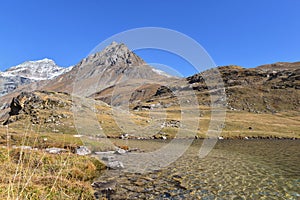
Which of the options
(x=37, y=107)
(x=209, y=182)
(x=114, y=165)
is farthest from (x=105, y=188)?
(x=37, y=107)

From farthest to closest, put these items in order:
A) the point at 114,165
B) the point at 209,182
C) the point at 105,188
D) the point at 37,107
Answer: the point at 37,107 → the point at 114,165 → the point at 209,182 → the point at 105,188

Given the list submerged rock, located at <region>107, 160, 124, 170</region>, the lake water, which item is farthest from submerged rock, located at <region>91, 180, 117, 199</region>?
submerged rock, located at <region>107, 160, 124, 170</region>

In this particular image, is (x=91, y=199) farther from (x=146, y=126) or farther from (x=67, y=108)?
(x=67, y=108)

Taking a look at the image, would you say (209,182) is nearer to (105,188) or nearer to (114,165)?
(105,188)

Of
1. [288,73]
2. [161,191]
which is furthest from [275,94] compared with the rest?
[161,191]

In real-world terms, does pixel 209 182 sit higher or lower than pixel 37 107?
lower

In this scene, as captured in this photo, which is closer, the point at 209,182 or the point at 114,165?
the point at 209,182

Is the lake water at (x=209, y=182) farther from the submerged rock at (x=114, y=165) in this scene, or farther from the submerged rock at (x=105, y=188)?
the submerged rock at (x=114, y=165)

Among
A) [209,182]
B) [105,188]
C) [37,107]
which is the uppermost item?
[37,107]

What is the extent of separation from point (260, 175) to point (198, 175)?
569cm

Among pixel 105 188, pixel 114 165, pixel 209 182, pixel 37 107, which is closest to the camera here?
pixel 105 188

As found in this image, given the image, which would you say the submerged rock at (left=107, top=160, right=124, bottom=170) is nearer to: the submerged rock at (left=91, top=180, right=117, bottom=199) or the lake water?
the lake water

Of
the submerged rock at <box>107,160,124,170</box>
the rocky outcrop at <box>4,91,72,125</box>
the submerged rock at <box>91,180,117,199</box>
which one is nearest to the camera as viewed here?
the submerged rock at <box>91,180,117,199</box>

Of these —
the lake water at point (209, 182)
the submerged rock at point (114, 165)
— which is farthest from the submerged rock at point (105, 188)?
the submerged rock at point (114, 165)
